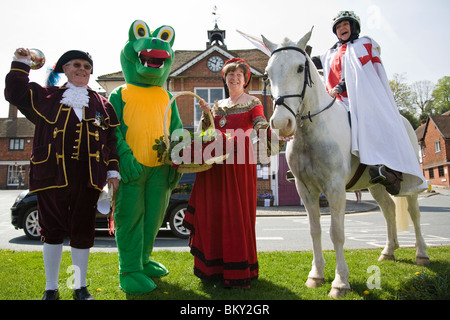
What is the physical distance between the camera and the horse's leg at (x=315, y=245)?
363cm

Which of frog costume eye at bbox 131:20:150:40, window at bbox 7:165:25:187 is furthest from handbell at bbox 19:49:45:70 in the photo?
window at bbox 7:165:25:187

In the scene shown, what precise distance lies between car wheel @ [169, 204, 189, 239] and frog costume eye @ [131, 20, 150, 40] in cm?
483

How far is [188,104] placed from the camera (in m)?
19.2

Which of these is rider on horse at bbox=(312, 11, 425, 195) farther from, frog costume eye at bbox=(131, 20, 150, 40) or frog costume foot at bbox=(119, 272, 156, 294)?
frog costume foot at bbox=(119, 272, 156, 294)

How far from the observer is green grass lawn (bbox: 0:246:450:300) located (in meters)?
3.25

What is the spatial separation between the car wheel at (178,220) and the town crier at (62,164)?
488cm

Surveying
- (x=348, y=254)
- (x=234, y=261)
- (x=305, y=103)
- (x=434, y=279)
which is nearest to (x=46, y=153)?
(x=234, y=261)

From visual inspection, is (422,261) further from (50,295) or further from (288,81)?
(50,295)

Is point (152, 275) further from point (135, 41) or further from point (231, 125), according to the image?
point (135, 41)

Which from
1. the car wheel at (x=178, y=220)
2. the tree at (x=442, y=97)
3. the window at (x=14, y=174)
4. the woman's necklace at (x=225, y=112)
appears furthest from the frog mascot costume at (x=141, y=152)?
the tree at (x=442, y=97)

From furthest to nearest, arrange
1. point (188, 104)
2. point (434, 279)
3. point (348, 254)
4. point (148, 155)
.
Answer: point (188, 104) → point (348, 254) → point (148, 155) → point (434, 279)

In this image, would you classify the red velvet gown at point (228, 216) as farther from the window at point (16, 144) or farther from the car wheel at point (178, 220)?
the window at point (16, 144)
